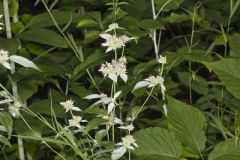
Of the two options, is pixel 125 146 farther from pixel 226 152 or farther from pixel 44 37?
pixel 44 37

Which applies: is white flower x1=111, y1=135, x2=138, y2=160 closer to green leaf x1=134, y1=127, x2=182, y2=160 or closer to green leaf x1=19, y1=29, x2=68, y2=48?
green leaf x1=134, y1=127, x2=182, y2=160

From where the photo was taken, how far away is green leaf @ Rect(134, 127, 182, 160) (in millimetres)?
1271

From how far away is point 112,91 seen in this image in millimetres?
1450

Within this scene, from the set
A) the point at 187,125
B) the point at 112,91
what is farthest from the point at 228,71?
the point at 112,91

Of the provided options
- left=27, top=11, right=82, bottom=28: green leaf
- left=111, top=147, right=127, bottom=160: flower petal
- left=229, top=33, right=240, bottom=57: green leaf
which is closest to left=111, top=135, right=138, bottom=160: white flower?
left=111, top=147, right=127, bottom=160: flower petal

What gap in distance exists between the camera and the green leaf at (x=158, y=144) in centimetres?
127

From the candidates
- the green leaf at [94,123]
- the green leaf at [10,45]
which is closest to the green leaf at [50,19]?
the green leaf at [10,45]

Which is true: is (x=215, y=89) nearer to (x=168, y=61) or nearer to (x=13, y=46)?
(x=168, y=61)

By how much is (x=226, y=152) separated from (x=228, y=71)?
0.79ft

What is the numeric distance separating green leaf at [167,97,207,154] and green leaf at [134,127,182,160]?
0.02 metres

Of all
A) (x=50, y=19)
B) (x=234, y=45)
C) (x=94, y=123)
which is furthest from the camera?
(x=50, y=19)

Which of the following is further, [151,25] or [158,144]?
[151,25]

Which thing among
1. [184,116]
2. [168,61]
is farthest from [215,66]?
[168,61]

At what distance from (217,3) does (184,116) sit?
1226mm
